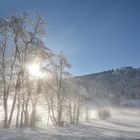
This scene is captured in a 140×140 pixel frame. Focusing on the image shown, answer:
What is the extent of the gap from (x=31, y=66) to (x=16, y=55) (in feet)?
9.18

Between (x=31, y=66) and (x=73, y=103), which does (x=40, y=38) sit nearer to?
(x=31, y=66)

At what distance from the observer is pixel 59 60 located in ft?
138

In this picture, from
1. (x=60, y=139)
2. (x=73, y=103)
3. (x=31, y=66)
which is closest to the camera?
(x=60, y=139)

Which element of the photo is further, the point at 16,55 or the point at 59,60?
the point at 59,60

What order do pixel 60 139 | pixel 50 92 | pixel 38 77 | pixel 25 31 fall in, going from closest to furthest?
pixel 60 139 → pixel 25 31 → pixel 38 77 → pixel 50 92

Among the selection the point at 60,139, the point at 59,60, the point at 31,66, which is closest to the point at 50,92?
the point at 59,60

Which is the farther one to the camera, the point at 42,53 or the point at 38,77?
the point at 38,77

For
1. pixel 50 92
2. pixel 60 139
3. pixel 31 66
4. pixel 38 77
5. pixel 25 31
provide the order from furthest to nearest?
1. pixel 50 92
2. pixel 38 77
3. pixel 31 66
4. pixel 25 31
5. pixel 60 139

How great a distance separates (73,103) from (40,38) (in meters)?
35.2

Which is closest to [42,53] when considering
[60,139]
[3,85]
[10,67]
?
[10,67]

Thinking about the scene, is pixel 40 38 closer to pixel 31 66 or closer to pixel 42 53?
pixel 42 53

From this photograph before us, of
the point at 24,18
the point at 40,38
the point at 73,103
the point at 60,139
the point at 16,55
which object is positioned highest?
the point at 24,18

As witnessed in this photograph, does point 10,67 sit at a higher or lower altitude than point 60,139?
higher

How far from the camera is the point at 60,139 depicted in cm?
1597
